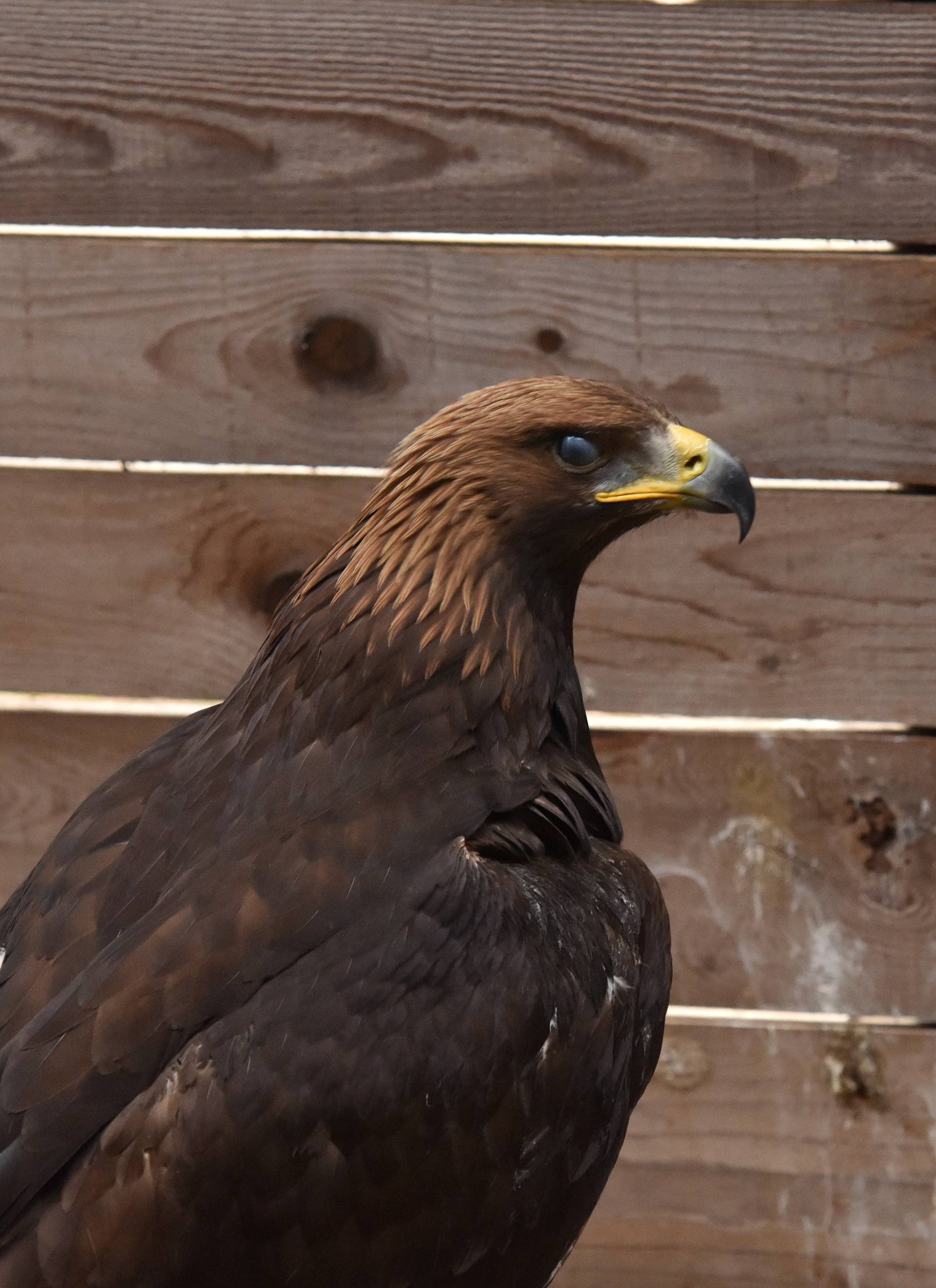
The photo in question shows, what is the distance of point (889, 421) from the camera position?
253cm

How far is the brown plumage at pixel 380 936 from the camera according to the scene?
60.4 inches

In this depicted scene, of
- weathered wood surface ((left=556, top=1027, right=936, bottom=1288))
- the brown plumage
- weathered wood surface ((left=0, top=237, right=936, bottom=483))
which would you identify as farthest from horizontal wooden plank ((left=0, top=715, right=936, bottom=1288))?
the brown plumage

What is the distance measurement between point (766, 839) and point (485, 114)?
134cm

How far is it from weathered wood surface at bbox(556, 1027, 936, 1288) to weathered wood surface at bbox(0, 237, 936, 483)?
3.41 ft

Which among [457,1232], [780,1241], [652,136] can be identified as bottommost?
[780,1241]

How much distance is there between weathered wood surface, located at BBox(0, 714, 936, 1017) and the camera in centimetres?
262

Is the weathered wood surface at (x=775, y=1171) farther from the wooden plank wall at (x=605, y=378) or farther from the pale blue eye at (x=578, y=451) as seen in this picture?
the pale blue eye at (x=578, y=451)

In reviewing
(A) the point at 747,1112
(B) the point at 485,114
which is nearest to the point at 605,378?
(B) the point at 485,114

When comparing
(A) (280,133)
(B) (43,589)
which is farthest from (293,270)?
(B) (43,589)

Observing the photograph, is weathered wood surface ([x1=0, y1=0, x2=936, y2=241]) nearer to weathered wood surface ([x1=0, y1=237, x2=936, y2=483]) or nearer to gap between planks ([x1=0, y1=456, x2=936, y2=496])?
weathered wood surface ([x1=0, y1=237, x2=936, y2=483])

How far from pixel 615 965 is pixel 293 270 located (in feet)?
4.55

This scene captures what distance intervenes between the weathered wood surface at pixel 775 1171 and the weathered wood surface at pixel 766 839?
95 millimetres

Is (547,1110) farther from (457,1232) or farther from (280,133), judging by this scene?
(280,133)

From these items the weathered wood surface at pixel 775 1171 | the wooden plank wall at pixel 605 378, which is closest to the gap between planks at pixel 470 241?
the wooden plank wall at pixel 605 378
